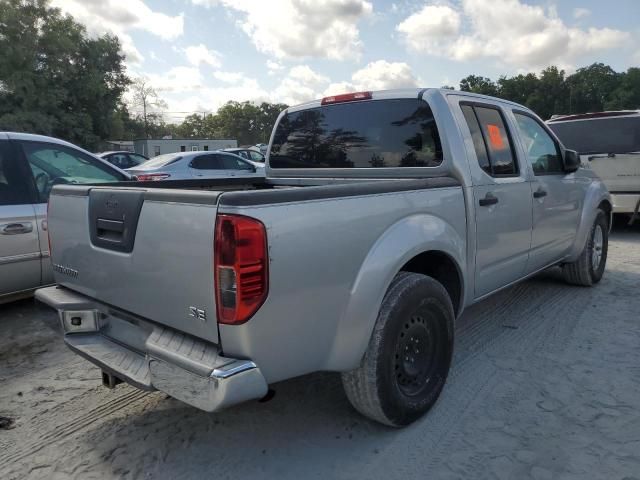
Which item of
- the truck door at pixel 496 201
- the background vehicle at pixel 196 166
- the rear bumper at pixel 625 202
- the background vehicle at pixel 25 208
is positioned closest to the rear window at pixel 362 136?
the truck door at pixel 496 201

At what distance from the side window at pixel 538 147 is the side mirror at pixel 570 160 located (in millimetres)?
40

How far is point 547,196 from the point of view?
13.6 ft

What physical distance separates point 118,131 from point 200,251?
3964cm

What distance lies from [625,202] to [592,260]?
3.20m

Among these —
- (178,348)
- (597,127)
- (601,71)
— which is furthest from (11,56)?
(601,71)

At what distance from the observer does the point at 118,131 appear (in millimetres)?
37781

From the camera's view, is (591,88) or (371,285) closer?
(371,285)

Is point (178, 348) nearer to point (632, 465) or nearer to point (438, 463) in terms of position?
point (438, 463)

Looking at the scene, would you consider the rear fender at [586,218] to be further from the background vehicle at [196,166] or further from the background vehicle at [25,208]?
the background vehicle at [196,166]

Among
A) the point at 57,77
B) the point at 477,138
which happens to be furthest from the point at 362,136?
the point at 57,77

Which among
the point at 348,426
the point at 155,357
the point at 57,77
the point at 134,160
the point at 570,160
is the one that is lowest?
the point at 348,426

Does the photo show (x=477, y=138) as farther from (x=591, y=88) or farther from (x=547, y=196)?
(x=591, y=88)

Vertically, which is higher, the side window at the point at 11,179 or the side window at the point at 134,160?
the side window at the point at 134,160

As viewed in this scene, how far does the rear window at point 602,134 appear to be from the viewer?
25.7 feet
